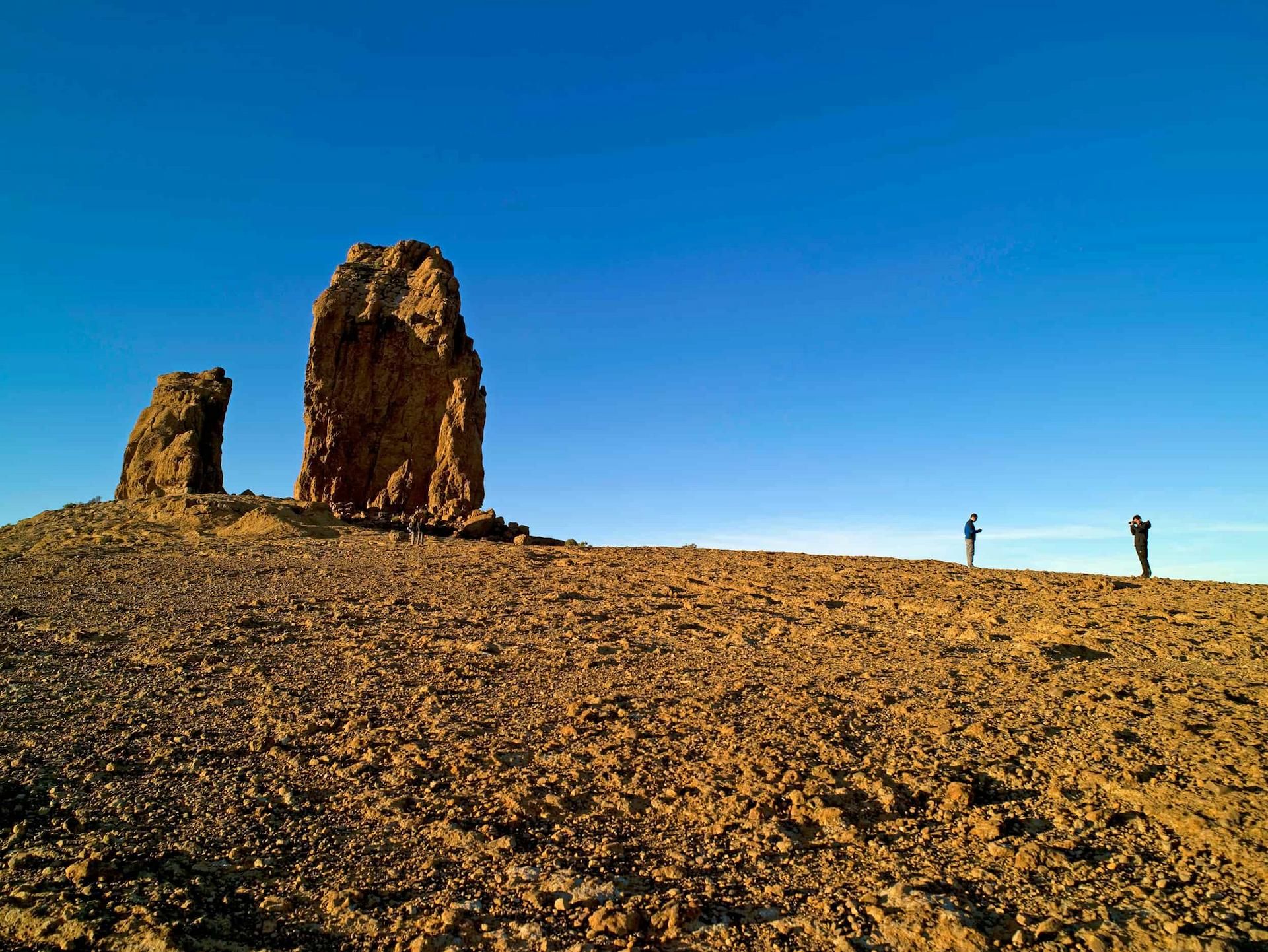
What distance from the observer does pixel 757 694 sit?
29.7ft

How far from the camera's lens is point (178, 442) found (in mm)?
28719

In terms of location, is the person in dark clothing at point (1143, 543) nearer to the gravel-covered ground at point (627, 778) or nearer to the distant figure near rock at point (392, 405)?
the gravel-covered ground at point (627, 778)

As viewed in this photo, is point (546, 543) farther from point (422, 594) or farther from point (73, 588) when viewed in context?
point (73, 588)

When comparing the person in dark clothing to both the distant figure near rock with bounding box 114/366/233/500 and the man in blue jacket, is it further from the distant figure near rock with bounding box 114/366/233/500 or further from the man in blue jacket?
the distant figure near rock with bounding box 114/366/233/500

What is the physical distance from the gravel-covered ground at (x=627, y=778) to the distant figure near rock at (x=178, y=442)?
15.8 meters

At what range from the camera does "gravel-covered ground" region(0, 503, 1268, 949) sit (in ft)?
15.6

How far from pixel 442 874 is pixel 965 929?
3438 millimetres

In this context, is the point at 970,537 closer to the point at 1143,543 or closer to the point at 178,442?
the point at 1143,543

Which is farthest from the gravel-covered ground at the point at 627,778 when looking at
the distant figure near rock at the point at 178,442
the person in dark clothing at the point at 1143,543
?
the distant figure near rock at the point at 178,442

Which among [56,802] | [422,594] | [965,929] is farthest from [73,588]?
[965,929]

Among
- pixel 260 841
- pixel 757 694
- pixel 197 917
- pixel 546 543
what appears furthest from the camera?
pixel 546 543

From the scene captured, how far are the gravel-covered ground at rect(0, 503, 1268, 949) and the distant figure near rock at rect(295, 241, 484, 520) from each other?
16002 millimetres

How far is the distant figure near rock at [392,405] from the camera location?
29.5 m

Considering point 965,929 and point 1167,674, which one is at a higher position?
point 1167,674
